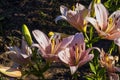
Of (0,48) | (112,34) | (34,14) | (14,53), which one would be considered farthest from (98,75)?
(34,14)

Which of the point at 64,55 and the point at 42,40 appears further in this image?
the point at 42,40

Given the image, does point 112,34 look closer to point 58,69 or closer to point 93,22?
point 93,22

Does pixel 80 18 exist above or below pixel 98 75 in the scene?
above

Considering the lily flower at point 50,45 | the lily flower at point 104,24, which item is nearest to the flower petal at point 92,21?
the lily flower at point 104,24

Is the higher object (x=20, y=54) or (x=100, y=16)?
(x=100, y=16)

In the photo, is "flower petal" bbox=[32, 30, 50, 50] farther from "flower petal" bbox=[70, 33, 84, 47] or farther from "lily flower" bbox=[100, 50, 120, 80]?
"lily flower" bbox=[100, 50, 120, 80]

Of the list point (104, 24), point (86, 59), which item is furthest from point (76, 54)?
point (104, 24)

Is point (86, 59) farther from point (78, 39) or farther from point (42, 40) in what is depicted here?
point (42, 40)
